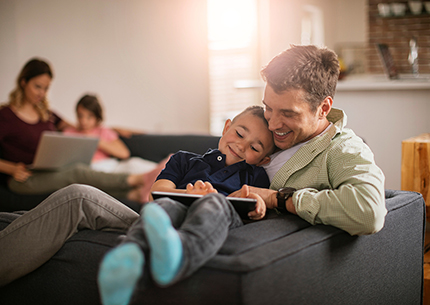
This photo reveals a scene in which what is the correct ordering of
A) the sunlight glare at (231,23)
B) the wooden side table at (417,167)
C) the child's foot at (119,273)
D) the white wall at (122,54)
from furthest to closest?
the sunlight glare at (231,23)
the white wall at (122,54)
the wooden side table at (417,167)
the child's foot at (119,273)

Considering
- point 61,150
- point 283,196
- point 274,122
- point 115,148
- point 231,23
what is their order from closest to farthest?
1. point 283,196
2. point 274,122
3. point 61,150
4. point 115,148
5. point 231,23

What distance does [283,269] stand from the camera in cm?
98

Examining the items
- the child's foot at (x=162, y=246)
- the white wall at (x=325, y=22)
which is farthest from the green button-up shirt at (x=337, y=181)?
→ the white wall at (x=325, y=22)

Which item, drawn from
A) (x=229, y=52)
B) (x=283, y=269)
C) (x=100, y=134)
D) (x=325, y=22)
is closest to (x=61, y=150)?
(x=100, y=134)

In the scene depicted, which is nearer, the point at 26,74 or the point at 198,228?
the point at 198,228

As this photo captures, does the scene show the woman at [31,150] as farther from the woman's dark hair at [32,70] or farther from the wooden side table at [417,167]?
the wooden side table at [417,167]

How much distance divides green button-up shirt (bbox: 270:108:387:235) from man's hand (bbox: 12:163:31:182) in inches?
79.4

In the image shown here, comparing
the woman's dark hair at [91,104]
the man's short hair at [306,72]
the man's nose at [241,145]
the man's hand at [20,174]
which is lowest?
the man's hand at [20,174]

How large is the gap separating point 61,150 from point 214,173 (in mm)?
1697

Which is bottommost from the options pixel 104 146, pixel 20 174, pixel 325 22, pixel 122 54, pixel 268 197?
pixel 20 174

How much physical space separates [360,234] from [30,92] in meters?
2.59

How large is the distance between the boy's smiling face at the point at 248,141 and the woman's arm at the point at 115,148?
6.05ft

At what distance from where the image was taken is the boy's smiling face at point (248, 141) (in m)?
1.49

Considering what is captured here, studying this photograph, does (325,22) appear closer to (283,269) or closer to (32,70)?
(32,70)
